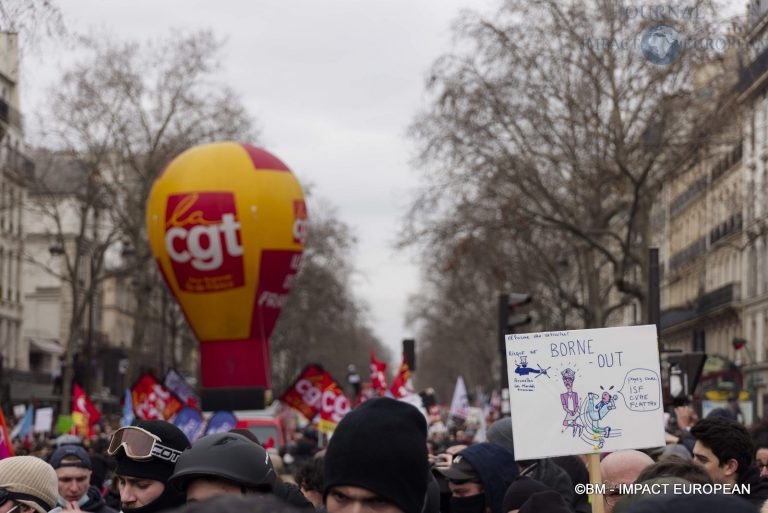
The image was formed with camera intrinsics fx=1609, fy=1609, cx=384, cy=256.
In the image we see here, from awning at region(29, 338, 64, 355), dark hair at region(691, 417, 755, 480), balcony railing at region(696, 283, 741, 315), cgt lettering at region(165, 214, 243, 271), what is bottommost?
dark hair at region(691, 417, 755, 480)

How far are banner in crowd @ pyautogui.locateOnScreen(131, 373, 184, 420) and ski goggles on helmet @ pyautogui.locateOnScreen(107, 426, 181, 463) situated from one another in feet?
46.5

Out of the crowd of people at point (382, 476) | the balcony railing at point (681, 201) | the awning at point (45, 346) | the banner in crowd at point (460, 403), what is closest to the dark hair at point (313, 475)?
the crowd of people at point (382, 476)

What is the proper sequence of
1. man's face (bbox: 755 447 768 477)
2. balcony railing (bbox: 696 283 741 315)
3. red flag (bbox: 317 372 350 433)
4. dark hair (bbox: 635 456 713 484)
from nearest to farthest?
1. dark hair (bbox: 635 456 713 484)
2. man's face (bbox: 755 447 768 477)
3. red flag (bbox: 317 372 350 433)
4. balcony railing (bbox: 696 283 741 315)

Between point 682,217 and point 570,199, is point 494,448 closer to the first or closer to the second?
point 570,199

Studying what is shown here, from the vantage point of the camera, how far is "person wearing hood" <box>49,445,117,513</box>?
9133 mm

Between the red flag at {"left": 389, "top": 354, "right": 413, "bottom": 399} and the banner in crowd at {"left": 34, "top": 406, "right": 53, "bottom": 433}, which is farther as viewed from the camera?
the banner in crowd at {"left": 34, "top": 406, "right": 53, "bottom": 433}

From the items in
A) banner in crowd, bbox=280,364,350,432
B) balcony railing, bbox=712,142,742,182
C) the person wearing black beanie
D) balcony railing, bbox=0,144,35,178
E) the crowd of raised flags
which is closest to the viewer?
the person wearing black beanie

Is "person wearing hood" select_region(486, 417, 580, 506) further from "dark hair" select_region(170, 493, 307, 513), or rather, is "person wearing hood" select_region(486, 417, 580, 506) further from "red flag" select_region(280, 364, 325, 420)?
"red flag" select_region(280, 364, 325, 420)

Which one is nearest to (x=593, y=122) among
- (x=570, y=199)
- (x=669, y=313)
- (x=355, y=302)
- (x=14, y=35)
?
(x=570, y=199)

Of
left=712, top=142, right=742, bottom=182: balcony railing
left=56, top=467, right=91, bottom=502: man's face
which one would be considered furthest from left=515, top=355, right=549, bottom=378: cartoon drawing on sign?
left=712, top=142, right=742, bottom=182: balcony railing

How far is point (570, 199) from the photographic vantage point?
4484 centimetres

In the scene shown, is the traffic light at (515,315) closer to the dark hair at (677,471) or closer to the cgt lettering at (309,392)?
the cgt lettering at (309,392)

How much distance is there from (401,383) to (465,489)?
16384 mm

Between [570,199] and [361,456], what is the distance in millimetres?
40646
